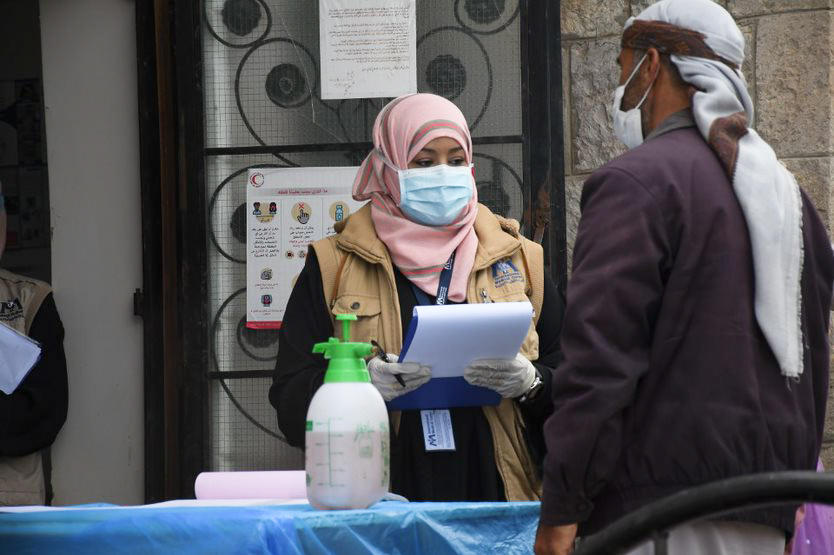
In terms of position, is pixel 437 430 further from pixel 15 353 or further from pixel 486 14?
pixel 486 14

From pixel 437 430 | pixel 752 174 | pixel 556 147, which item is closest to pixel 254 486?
pixel 437 430

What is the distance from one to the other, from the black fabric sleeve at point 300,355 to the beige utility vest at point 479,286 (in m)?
0.04

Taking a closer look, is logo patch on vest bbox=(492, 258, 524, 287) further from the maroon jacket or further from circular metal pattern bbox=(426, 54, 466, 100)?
circular metal pattern bbox=(426, 54, 466, 100)

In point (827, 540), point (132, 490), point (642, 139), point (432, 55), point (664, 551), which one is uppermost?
point (432, 55)

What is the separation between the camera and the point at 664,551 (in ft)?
4.53

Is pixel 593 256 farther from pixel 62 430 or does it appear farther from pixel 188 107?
pixel 62 430

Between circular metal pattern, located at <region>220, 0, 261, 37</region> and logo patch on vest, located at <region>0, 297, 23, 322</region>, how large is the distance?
4.62 feet

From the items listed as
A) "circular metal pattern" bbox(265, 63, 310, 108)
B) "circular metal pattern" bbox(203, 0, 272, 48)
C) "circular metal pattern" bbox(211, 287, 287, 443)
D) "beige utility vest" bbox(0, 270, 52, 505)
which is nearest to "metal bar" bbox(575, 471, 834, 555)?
"circular metal pattern" bbox(211, 287, 287, 443)

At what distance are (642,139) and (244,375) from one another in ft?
7.30

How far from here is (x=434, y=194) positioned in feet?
10.1

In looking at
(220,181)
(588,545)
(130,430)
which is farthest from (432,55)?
(588,545)

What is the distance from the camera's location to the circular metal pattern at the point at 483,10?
404cm

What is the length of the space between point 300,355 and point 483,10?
5.47 feet

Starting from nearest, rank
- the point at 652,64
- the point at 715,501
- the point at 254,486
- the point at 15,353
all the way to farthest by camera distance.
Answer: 1. the point at 715,501
2. the point at 652,64
3. the point at 254,486
4. the point at 15,353
